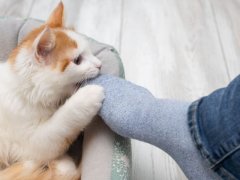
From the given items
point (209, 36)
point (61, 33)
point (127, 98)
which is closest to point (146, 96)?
point (127, 98)

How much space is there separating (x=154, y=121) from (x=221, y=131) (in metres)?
0.16

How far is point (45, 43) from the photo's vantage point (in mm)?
776

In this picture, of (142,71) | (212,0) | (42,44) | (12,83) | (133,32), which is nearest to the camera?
(42,44)

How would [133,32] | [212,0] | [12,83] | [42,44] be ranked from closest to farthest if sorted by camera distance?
[42,44] → [12,83] → [133,32] → [212,0]

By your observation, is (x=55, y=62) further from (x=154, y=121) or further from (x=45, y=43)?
(x=154, y=121)

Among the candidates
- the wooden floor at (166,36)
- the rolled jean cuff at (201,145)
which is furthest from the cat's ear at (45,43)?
the wooden floor at (166,36)

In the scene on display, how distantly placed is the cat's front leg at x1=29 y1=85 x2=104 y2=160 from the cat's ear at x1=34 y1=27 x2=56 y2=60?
13cm

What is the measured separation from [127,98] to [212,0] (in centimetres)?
126

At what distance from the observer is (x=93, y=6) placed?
5.75ft

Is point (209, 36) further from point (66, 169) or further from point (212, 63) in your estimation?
point (66, 169)

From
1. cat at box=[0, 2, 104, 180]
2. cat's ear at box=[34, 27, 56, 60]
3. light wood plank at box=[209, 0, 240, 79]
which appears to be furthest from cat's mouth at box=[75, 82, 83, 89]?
light wood plank at box=[209, 0, 240, 79]

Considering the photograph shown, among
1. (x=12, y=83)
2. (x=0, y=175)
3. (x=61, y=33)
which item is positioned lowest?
(x=0, y=175)

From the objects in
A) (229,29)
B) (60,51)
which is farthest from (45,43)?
(229,29)

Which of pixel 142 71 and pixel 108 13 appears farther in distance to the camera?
pixel 108 13
